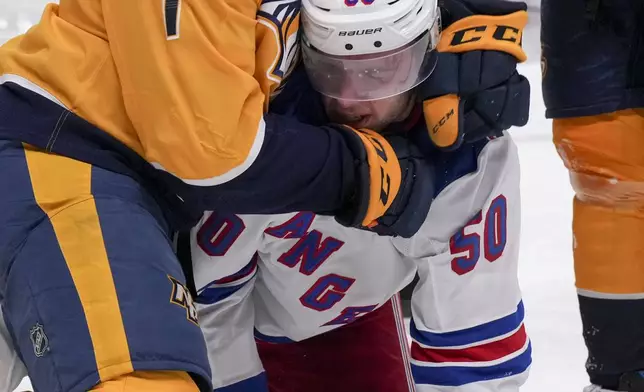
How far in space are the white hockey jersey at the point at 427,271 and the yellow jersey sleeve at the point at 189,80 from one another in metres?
0.24

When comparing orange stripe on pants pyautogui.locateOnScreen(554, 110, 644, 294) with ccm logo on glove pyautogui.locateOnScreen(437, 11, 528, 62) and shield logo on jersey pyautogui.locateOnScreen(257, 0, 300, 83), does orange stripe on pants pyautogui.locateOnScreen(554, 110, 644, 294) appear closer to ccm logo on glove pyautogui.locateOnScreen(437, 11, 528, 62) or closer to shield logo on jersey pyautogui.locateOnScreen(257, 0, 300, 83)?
ccm logo on glove pyautogui.locateOnScreen(437, 11, 528, 62)

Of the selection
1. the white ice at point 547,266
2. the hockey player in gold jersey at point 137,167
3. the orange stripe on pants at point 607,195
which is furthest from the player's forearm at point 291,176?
the white ice at point 547,266

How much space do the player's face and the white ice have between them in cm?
55

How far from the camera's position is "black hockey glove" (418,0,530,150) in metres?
0.96

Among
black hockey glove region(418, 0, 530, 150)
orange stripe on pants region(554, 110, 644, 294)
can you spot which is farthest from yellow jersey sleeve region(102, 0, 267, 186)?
orange stripe on pants region(554, 110, 644, 294)

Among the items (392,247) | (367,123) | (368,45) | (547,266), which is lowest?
(547,266)

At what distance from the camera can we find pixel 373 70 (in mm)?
983

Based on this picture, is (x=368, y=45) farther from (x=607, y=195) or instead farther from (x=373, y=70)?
(x=607, y=195)

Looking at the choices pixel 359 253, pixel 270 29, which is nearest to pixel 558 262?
pixel 359 253

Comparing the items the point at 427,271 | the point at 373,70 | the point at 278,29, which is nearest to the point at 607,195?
the point at 427,271

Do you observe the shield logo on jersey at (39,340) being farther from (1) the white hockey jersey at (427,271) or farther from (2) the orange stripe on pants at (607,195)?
(2) the orange stripe on pants at (607,195)

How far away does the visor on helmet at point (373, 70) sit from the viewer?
972 millimetres

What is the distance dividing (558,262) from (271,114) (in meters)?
0.92

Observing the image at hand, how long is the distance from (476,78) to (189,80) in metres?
0.30
